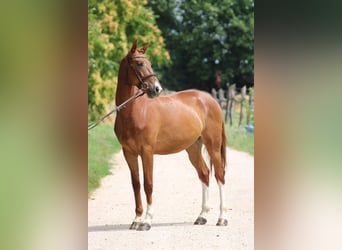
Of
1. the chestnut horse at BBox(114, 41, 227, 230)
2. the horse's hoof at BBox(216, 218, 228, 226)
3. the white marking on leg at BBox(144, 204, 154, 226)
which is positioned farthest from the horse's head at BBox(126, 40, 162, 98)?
the horse's hoof at BBox(216, 218, 228, 226)

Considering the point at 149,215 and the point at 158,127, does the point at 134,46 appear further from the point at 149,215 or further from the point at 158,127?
the point at 149,215

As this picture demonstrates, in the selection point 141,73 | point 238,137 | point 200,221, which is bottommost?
point 200,221

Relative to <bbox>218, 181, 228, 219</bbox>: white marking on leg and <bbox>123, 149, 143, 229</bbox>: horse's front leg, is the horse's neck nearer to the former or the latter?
<bbox>123, 149, 143, 229</bbox>: horse's front leg

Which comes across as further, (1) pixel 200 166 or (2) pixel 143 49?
(1) pixel 200 166

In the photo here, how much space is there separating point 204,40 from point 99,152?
0.53m

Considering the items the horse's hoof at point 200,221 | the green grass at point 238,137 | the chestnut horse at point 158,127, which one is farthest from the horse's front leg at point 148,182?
the green grass at point 238,137

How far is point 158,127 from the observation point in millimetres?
2033

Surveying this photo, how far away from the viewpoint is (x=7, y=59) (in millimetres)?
1539

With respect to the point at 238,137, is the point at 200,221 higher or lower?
lower

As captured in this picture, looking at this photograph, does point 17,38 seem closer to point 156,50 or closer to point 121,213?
point 156,50

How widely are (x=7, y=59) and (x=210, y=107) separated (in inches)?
31.6

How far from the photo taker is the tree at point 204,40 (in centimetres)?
208

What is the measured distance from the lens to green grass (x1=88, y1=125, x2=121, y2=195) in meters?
1.98

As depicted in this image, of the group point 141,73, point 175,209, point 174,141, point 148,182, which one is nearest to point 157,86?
point 141,73
